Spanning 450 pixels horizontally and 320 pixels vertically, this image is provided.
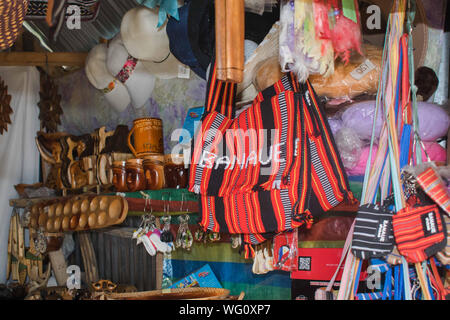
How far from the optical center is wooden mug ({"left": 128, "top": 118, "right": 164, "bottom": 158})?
2.77 metres

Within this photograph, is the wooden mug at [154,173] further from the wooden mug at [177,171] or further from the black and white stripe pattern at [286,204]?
the black and white stripe pattern at [286,204]

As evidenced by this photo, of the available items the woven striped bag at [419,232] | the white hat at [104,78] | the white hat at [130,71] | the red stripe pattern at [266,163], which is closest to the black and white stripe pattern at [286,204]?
the red stripe pattern at [266,163]

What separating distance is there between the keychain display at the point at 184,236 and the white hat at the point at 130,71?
949 millimetres

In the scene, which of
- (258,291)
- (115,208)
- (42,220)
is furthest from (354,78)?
(42,220)

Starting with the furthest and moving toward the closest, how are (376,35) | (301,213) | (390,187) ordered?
(376,35) < (301,213) < (390,187)

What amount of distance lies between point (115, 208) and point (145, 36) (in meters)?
0.99

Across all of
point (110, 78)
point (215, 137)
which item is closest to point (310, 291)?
point (215, 137)

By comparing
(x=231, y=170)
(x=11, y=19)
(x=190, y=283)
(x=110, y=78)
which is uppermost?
(x=110, y=78)

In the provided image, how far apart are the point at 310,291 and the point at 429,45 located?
1047mm

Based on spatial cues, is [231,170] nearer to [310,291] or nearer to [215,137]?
[215,137]

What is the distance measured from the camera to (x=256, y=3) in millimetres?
2219

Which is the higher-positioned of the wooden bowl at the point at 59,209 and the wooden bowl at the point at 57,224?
the wooden bowl at the point at 59,209

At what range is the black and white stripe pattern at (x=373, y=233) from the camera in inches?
55.1

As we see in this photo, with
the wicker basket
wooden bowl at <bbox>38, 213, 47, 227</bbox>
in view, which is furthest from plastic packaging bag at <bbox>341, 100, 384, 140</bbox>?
wooden bowl at <bbox>38, 213, 47, 227</bbox>
